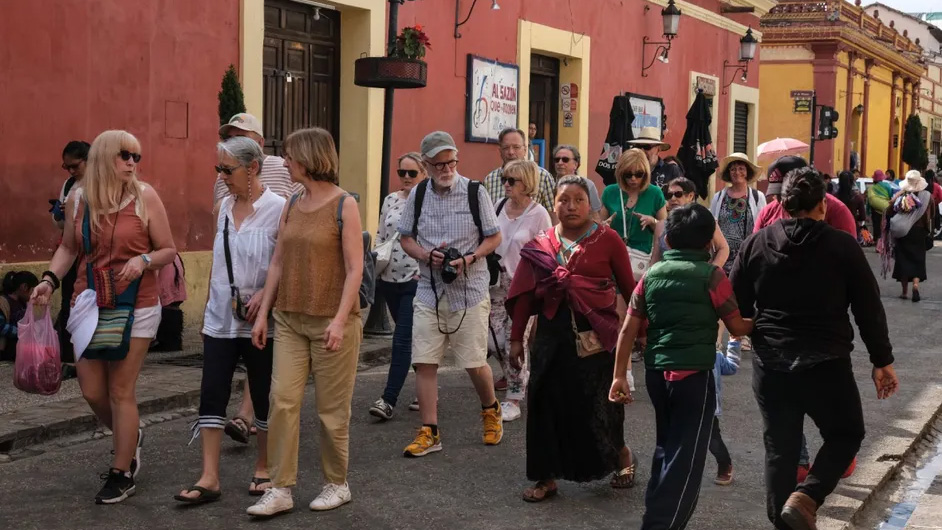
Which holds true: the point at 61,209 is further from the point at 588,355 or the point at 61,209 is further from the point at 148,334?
the point at 588,355

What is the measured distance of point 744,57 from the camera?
1014 inches

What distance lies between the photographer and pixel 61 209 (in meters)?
9.59

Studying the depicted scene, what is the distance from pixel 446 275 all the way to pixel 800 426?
2.35 meters

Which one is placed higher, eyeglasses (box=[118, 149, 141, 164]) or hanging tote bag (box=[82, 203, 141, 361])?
eyeglasses (box=[118, 149, 141, 164])

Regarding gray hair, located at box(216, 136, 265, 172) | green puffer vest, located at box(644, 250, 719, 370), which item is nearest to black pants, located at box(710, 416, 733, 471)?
green puffer vest, located at box(644, 250, 719, 370)

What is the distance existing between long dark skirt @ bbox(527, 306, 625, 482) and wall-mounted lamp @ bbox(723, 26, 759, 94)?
804 inches

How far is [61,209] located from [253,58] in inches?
140

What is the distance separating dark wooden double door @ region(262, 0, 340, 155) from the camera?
528 inches

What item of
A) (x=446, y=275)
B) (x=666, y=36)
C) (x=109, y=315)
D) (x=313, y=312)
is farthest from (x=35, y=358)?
(x=666, y=36)

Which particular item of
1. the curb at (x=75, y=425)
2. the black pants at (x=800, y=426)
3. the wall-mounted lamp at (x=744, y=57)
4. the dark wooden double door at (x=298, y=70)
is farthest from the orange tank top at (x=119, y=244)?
the wall-mounted lamp at (x=744, y=57)

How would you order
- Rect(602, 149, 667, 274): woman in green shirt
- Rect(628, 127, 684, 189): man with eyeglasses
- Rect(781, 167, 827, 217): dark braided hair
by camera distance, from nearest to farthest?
1. Rect(781, 167, 827, 217): dark braided hair
2. Rect(602, 149, 667, 274): woman in green shirt
3. Rect(628, 127, 684, 189): man with eyeglasses

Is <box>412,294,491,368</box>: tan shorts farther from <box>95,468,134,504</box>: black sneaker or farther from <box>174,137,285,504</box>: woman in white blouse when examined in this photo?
<box>95,468,134,504</box>: black sneaker

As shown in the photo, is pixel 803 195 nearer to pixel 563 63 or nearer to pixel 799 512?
pixel 799 512

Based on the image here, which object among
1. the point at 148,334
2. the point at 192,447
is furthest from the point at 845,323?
the point at 192,447
